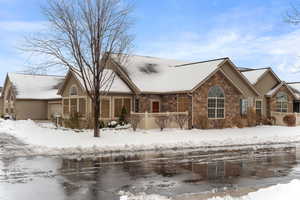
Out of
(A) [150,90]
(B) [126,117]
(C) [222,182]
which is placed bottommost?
(C) [222,182]

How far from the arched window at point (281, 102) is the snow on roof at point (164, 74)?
1016 centimetres

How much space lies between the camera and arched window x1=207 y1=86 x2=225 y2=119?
30188mm

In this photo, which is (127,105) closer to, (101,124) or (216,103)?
(101,124)

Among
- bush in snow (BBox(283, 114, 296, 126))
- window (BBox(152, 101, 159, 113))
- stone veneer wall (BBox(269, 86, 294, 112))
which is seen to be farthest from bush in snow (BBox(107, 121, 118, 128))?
stone veneer wall (BBox(269, 86, 294, 112))

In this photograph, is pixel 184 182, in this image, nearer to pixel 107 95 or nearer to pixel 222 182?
pixel 222 182

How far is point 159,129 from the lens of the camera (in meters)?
27.5

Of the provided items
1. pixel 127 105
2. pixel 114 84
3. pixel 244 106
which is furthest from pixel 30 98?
pixel 244 106

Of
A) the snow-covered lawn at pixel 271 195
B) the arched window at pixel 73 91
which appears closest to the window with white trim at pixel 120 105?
the arched window at pixel 73 91

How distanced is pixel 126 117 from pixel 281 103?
1782 cm

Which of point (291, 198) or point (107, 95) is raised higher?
point (107, 95)

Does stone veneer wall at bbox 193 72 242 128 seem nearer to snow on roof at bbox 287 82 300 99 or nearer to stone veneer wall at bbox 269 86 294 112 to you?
stone veneer wall at bbox 269 86 294 112

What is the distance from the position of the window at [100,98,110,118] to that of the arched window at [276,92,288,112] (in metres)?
18.3

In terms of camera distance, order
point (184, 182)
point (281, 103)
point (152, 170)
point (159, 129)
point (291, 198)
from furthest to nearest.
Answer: point (281, 103) → point (159, 129) → point (152, 170) → point (184, 182) → point (291, 198)

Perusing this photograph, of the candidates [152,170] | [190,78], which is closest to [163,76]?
[190,78]
